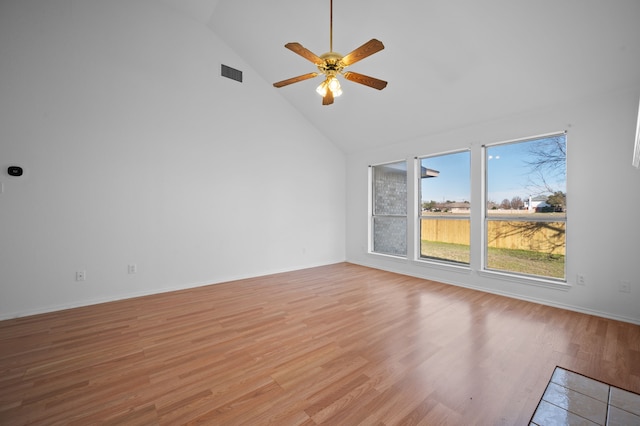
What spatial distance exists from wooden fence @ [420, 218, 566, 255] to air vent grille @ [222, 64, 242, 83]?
4.35 meters

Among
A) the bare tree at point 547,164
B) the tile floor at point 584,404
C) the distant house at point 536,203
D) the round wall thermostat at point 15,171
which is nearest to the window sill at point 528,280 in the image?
the distant house at point 536,203

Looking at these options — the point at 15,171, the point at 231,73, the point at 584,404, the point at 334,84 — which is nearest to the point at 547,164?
the point at 584,404

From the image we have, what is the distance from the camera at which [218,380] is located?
1.88 m

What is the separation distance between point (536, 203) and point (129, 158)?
5742 mm

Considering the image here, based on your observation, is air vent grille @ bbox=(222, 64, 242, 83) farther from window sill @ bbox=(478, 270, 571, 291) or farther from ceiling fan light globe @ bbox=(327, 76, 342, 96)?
window sill @ bbox=(478, 270, 571, 291)

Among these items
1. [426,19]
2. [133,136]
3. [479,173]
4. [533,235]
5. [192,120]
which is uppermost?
[426,19]

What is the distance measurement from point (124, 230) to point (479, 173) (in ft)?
17.4

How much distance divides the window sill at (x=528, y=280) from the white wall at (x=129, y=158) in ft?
11.5

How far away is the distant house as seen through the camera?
140 inches

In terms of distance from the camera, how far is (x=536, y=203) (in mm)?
3605

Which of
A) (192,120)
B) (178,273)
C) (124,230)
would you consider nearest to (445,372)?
(178,273)

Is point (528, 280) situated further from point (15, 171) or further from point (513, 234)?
point (15, 171)

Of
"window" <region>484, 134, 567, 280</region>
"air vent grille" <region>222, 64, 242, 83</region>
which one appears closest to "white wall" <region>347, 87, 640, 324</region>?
"window" <region>484, 134, 567, 280</region>

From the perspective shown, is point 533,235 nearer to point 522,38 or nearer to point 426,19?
point 522,38
